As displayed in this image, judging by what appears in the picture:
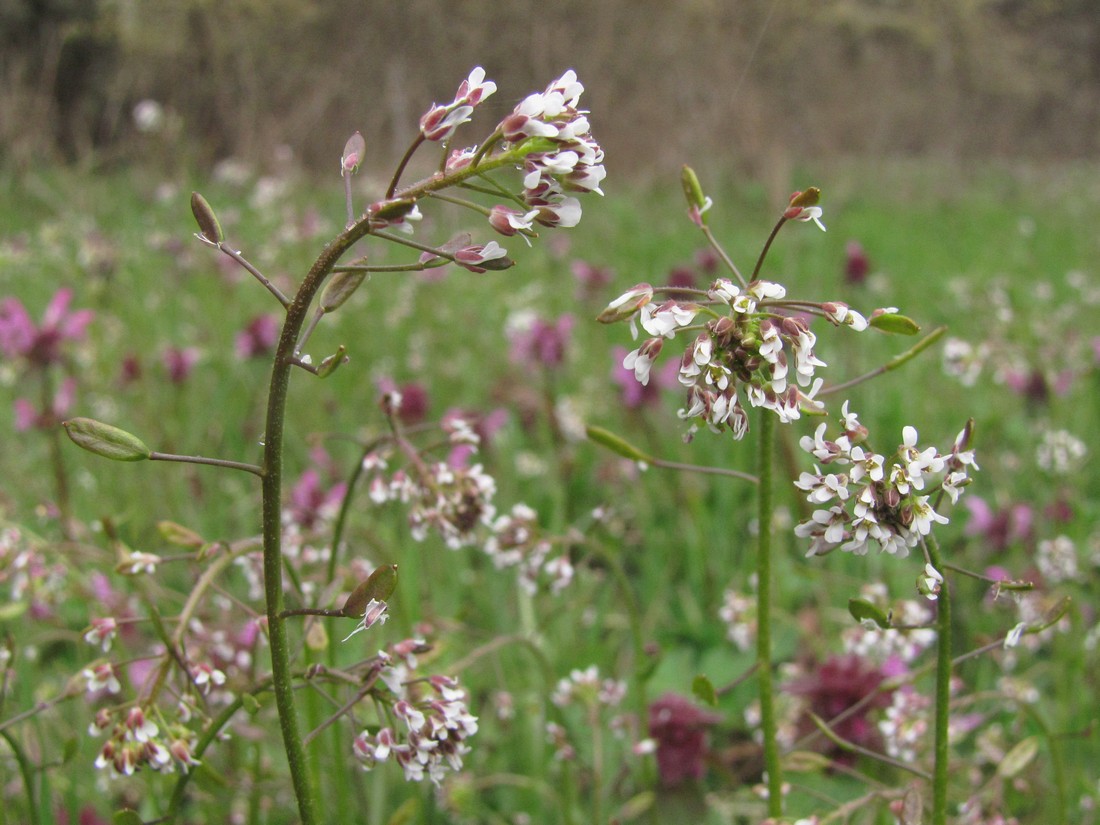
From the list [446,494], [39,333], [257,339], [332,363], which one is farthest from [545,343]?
[332,363]

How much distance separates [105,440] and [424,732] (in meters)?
0.36

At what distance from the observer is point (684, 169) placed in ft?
3.04

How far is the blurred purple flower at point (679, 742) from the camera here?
4.88 feet

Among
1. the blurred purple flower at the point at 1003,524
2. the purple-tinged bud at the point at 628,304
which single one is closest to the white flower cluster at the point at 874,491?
the purple-tinged bud at the point at 628,304

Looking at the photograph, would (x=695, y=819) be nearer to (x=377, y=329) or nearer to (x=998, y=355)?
(x=998, y=355)

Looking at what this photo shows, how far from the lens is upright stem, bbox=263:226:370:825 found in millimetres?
730

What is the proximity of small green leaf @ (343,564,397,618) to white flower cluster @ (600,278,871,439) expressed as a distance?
9.6 inches

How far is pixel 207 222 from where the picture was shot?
78cm

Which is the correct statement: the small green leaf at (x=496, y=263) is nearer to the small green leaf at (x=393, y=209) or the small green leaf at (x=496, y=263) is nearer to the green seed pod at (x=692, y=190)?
the small green leaf at (x=393, y=209)

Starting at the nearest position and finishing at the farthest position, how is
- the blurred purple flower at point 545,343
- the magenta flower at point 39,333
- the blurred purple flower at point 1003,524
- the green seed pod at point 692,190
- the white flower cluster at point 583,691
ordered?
the green seed pod at point 692,190 → the white flower cluster at point 583,691 → the blurred purple flower at point 1003,524 → the magenta flower at point 39,333 → the blurred purple flower at point 545,343

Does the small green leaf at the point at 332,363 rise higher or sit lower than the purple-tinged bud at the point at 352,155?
lower

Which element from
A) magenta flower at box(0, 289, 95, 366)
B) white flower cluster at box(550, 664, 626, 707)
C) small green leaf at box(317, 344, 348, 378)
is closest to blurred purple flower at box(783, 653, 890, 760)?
white flower cluster at box(550, 664, 626, 707)

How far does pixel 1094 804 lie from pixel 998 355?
0.90m

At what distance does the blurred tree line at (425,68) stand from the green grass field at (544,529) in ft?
5.01
